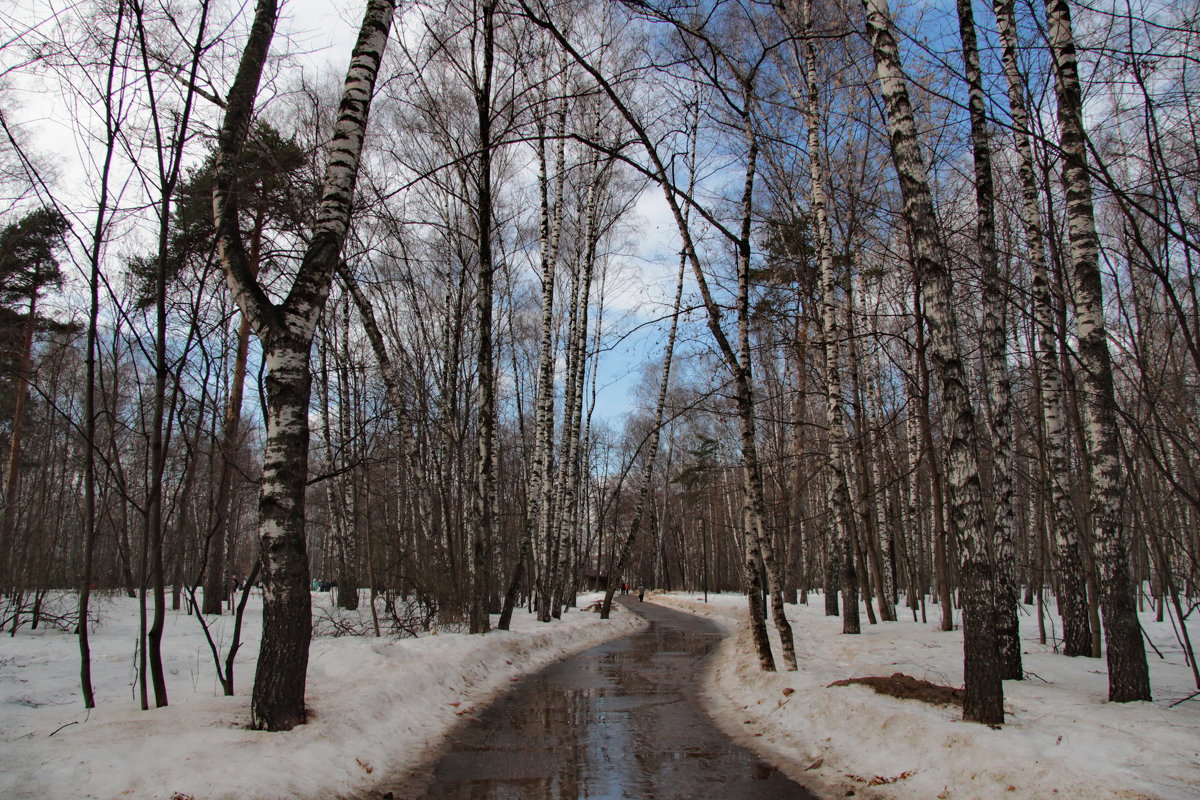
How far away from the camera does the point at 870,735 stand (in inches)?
208

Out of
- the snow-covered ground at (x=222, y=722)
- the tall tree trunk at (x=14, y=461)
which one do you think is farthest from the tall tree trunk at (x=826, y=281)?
the tall tree trunk at (x=14, y=461)

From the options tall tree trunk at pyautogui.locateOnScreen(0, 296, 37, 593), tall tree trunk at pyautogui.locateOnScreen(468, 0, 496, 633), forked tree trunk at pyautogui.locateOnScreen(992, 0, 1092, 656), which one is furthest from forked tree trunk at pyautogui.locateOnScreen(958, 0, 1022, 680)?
tall tree trunk at pyautogui.locateOnScreen(0, 296, 37, 593)

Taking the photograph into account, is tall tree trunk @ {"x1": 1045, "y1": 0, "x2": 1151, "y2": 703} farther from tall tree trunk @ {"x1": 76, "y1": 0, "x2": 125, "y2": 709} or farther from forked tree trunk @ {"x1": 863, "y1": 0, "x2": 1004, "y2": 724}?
tall tree trunk @ {"x1": 76, "y1": 0, "x2": 125, "y2": 709}

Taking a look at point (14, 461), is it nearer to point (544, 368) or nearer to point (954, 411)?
point (544, 368)

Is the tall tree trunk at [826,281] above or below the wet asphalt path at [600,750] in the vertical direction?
above

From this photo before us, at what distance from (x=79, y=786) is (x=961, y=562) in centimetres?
604

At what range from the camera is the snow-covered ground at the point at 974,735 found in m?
3.83

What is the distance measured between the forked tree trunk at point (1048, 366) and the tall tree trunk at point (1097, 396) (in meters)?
1.69

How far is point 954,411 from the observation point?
5.28m

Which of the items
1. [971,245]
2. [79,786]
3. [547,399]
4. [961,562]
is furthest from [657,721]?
[971,245]

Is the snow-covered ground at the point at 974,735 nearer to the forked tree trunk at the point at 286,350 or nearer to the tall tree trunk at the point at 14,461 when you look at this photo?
the forked tree trunk at the point at 286,350

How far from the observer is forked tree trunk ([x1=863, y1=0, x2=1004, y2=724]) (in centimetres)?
496

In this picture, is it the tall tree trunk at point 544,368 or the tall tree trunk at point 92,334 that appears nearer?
the tall tree trunk at point 92,334

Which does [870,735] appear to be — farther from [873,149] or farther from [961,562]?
[873,149]
